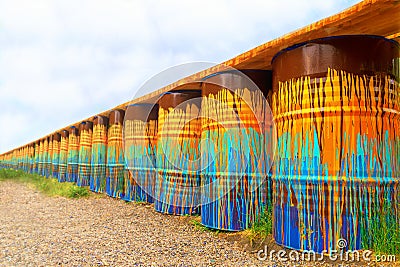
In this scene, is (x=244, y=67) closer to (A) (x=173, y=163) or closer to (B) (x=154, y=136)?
(A) (x=173, y=163)

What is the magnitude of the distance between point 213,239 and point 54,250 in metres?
1.85

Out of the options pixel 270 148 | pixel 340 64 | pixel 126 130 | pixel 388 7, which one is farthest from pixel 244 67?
pixel 126 130

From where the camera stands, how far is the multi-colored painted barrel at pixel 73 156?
13.1 m

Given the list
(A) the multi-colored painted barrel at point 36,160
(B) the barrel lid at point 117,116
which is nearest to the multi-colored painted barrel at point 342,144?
(B) the barrel lid at point 117,116

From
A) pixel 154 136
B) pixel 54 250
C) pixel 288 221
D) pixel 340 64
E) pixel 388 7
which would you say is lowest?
pixel 54 250

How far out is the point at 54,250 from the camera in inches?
180

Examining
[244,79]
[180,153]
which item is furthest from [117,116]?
[244,79]

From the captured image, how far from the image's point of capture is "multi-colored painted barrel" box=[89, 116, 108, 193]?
1014 centimetres

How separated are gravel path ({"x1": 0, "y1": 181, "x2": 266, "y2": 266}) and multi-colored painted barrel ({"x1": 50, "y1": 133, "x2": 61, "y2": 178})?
8.93m

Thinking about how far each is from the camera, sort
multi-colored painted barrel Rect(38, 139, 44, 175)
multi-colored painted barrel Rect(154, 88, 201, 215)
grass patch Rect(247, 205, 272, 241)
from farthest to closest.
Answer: multi-colored painted barrel Rect(38, 139, 44, 175) → multi-colored painted barrel Rect(154, 88, 201, 215) → grass patch Rect(247, 205, 272, 241)

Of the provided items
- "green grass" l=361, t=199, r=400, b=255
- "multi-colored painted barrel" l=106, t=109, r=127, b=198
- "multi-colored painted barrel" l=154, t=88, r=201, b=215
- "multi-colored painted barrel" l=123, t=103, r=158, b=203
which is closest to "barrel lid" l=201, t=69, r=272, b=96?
"multi-colored painted barrel" l=154, t=88, r=201, b=215

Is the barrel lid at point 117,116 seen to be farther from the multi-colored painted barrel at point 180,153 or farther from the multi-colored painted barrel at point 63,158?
the multi-colored painted barrel at point 63,158

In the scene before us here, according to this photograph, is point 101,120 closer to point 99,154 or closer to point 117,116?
point 99,154

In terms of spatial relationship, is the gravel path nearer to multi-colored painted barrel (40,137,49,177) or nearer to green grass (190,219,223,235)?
green grass (190,219,223,235)
